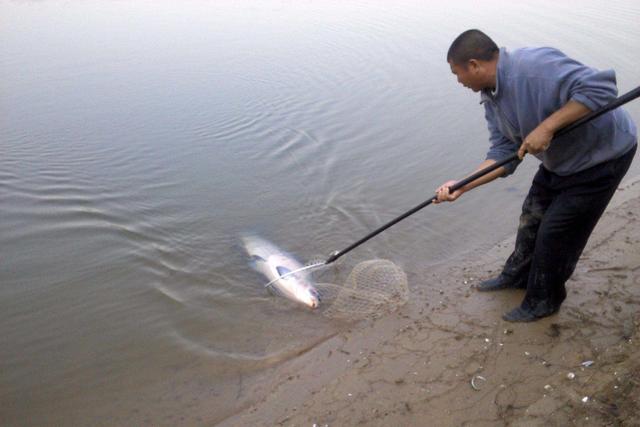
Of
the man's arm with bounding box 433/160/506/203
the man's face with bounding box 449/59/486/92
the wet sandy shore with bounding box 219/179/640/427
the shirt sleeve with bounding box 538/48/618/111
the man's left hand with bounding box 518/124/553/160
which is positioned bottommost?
the wet sandy shore with bounding box 219/179/640/427

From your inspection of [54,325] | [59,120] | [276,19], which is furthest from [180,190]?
[276,19]

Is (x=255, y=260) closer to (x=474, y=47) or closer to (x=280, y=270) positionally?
(x=280, y=270)

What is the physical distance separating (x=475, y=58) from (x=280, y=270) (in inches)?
113

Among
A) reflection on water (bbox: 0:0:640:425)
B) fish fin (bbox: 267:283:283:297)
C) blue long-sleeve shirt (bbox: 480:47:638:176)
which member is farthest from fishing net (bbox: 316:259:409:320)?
blue long-sleeve shirt (bbox: 480:47:638:176)

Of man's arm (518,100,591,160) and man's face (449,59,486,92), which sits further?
man's face (449,59,486,92)

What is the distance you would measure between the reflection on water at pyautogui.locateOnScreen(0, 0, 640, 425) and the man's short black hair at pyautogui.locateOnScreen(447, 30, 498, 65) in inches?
96.3

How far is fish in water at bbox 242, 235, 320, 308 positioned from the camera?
4.77 meters

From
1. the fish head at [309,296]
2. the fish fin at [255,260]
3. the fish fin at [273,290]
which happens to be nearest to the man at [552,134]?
the fish head at [309,296]

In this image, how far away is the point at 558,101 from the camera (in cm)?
298

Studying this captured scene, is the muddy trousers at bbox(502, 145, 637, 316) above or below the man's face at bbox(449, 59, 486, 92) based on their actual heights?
below

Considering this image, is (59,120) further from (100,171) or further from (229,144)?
(229,144)

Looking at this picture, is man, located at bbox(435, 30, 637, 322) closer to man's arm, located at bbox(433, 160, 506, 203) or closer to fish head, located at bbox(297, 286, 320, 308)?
man's arm, located at bbox(433, 160, 506, 203)

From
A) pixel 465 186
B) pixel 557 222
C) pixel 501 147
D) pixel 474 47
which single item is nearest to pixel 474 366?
pixel 557 222

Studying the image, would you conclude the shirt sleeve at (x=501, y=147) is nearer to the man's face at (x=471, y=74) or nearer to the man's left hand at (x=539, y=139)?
the man's face at (x=471, y=74)
